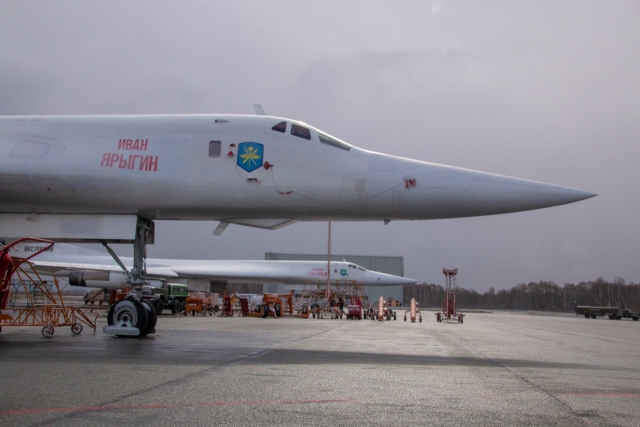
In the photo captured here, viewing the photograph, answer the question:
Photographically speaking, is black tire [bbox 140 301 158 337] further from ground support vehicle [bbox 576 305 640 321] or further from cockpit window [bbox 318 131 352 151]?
ground support vehicle [bbox 576 305 640 321]

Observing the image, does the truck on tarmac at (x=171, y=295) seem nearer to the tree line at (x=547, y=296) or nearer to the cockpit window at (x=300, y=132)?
the cockpit window at (x=300, y=132)

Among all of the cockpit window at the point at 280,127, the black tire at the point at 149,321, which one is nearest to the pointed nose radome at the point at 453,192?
the cockpit window at the point at 280,127

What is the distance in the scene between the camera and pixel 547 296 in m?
Answer: 98.2

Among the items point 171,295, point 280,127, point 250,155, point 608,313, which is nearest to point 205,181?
point 250,155

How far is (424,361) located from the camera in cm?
697

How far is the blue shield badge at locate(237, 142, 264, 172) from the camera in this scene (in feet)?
29.7

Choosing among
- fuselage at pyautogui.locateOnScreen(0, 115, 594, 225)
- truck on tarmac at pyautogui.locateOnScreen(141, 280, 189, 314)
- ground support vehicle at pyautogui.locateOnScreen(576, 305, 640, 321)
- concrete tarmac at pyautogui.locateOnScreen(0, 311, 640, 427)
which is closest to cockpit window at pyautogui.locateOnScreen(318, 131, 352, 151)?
fuselage at pyautogui.locateOnScreen(0, 115, 594, 225)

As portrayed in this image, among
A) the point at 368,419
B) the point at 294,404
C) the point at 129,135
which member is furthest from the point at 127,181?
the point at 368,419

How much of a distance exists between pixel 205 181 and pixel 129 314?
2697 millimetres

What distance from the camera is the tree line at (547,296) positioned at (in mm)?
85713

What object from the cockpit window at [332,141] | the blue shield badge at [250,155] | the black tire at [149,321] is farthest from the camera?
the black tire at [149,321]

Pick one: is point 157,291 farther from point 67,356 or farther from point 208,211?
point 67,356

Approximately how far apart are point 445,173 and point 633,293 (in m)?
90.0

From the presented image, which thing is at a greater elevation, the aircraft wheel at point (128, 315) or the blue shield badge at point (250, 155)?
the blue shield badge at point (250, 155)
